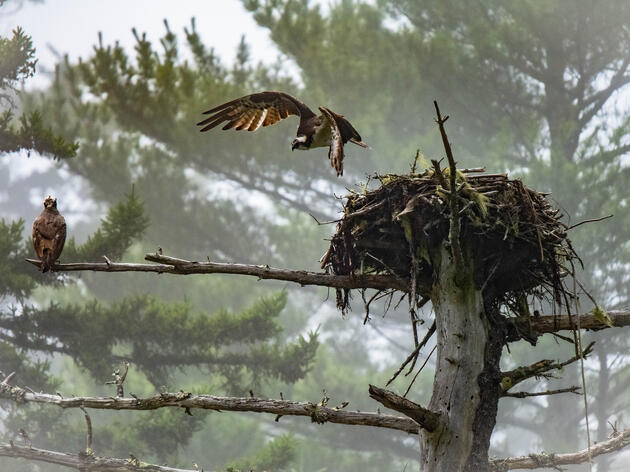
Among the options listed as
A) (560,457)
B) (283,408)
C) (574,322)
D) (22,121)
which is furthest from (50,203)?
(22,121)

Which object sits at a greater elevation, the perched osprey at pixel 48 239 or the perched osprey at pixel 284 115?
the perched osprey at pixel 284 115

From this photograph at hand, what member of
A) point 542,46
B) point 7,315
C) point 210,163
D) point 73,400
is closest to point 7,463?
point 7,315

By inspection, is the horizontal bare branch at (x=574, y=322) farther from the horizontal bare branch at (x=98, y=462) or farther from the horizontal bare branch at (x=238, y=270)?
the horizontal bare branch at (x=98, y=462)

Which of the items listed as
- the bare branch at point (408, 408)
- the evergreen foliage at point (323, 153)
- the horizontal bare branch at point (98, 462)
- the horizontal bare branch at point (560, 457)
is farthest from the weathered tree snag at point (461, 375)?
the evergreen foliage at point (323, 153)

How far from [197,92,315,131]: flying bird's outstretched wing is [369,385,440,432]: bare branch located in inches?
88.7

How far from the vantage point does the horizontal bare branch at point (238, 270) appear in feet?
12.1

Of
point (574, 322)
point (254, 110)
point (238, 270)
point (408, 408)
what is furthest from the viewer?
point (254, 110)

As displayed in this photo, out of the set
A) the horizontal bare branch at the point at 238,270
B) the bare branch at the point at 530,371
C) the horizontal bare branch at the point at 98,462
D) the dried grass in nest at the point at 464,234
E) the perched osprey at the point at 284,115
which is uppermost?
the perched osprey at the point at 284,115

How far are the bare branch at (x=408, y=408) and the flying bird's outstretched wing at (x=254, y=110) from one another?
2.25 m

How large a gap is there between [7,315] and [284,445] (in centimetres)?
456

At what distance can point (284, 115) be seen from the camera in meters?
5.31

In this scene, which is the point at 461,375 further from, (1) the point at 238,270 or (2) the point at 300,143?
(2) the point at 300,143

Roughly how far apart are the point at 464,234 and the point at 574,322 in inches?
30.5

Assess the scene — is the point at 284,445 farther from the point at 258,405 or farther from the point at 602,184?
the point at 258,405
